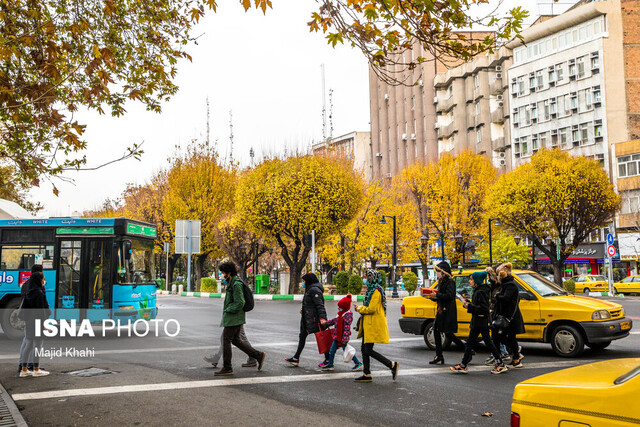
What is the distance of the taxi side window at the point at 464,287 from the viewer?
1205cm

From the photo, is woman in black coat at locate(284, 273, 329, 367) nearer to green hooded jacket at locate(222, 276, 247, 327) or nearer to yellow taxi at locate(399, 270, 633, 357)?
green hooded jacket at locate(222, 276, 247, 327)

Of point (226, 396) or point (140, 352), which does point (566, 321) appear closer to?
point (226, 396)

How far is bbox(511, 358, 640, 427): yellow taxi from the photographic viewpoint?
2.99m

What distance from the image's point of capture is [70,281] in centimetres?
1552

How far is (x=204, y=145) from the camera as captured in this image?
5012 centimetres

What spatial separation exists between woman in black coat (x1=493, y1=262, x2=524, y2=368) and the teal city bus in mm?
9607

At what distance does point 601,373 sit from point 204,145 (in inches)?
1905

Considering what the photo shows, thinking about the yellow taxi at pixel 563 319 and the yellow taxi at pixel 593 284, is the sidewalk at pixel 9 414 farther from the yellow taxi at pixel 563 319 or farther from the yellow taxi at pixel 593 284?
the yellow taxi at pixel 593 284

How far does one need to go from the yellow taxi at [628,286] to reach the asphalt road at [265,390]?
97.4ft

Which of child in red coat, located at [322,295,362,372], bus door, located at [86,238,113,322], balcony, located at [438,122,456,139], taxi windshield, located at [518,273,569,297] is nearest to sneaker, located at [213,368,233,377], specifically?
child in red coat, located at [322,295,362,372]

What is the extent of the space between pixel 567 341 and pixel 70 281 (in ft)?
39.1

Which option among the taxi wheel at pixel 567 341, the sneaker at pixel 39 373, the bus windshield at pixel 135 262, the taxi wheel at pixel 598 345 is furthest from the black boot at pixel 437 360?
the bus windshield at pixel 135 262

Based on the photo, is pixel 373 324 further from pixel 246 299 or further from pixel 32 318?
pixel 32 318

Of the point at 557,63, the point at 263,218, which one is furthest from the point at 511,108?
the point at 263,218
